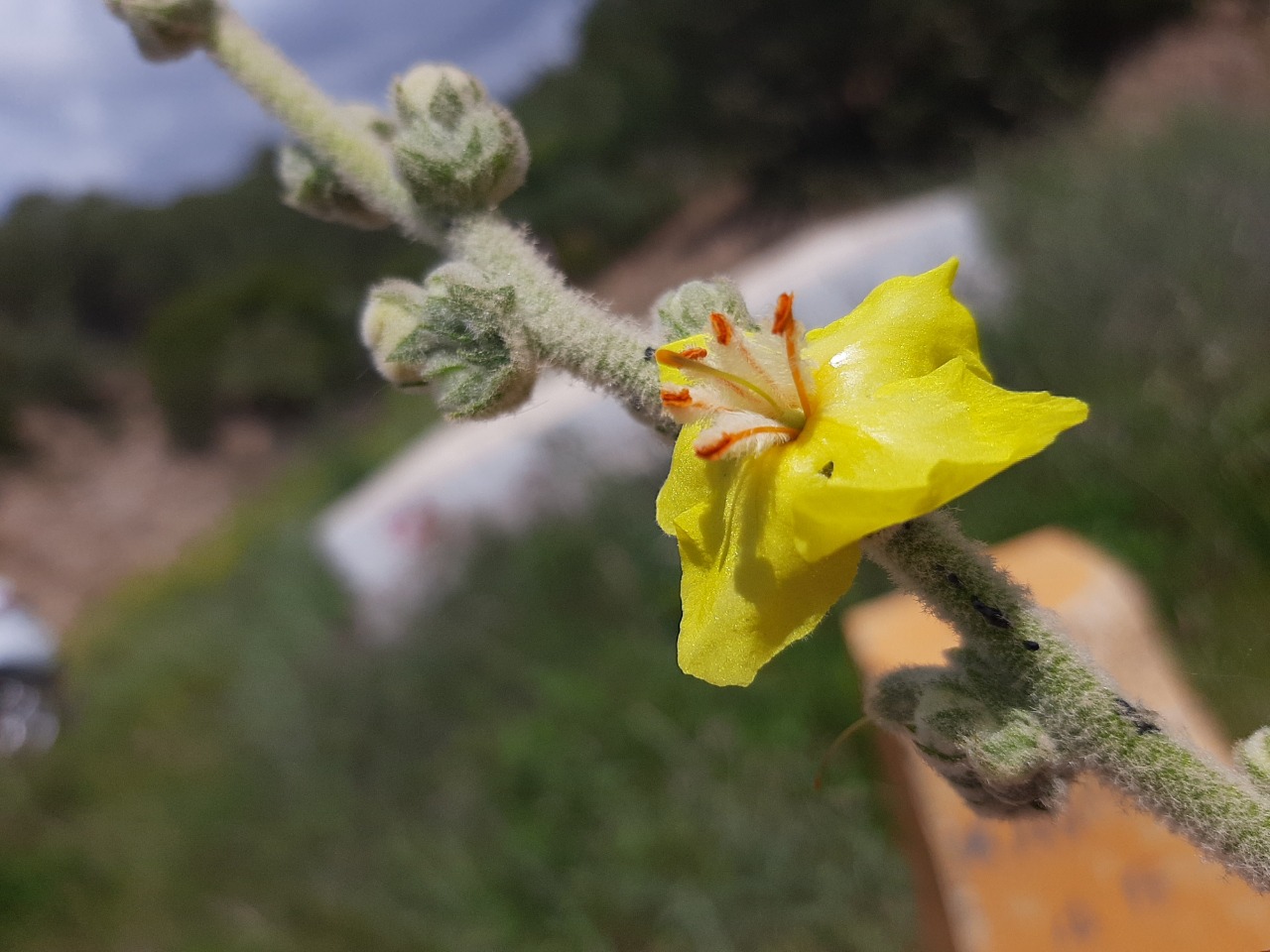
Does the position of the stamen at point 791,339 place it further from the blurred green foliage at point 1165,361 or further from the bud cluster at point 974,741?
the blurred green foliage at point 1165,361

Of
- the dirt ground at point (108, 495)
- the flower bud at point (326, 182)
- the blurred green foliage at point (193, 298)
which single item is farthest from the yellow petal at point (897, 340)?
the dirt ground at point (108, 495)

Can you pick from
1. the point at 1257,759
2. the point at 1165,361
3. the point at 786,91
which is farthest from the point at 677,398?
the point at 786,91

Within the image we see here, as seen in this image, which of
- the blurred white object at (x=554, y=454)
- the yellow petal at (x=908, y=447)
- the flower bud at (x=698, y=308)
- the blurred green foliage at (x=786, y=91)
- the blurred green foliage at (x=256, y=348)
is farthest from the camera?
the blurred green foliage at (x=256, y=348)

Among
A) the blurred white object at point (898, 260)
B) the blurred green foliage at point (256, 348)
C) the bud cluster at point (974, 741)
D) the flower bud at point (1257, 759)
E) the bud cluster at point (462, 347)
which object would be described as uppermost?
the bud cluster at point (462, 347)

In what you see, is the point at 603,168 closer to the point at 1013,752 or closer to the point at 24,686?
the point at 24,686

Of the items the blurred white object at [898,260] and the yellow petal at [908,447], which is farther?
the blurred white object at [898,260]

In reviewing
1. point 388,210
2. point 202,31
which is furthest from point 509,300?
point 202,31

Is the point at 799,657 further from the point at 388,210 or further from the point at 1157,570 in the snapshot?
the point at 388,210
